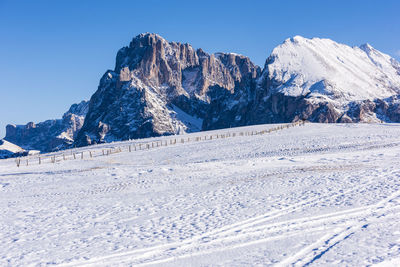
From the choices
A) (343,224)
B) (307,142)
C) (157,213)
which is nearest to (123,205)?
(157,213)

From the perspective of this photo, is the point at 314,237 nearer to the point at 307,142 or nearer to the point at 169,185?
the point at 169,185

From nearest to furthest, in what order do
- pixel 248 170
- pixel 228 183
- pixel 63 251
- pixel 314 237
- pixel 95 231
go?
pixel 314 237 < pixel 63 251 < pixel 95 231 < pixel 228 183 < pixel 248 170

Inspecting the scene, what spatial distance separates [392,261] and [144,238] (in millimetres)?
9197

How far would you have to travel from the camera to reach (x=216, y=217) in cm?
1694

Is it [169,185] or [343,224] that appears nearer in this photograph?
[343,224]

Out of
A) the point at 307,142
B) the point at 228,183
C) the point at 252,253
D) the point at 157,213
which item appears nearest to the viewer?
the point at 252,253

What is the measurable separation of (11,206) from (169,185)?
1114 centimetres

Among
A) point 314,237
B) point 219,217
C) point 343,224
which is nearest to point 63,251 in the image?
point 219,217

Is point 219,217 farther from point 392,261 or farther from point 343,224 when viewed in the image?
point 392,261

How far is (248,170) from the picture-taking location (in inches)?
1225

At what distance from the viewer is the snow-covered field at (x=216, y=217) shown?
12.2 metres

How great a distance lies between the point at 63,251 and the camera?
546 inches

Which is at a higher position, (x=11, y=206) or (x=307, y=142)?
(x=307, y=142)

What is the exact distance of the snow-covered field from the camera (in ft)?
40.1
